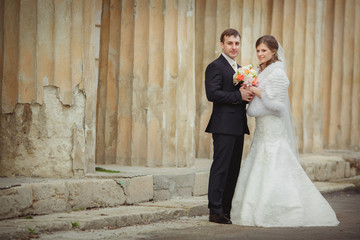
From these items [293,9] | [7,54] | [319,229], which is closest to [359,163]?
[293,9]

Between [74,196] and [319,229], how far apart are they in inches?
90.1

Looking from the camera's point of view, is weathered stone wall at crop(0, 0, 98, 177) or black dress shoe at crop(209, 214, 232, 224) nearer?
black dress shoe at crop(209, 214, 232, 224)

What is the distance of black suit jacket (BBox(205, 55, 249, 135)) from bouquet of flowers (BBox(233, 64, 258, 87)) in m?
0.11

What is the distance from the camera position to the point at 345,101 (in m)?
14.2

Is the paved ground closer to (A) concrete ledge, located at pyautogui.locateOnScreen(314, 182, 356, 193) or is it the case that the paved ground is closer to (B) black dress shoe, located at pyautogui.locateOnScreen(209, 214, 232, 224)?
(B) black dress shoe, located at pyautogui.locateOnScreen(209, 214, 232, 224)

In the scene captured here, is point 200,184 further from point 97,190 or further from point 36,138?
point 36,138

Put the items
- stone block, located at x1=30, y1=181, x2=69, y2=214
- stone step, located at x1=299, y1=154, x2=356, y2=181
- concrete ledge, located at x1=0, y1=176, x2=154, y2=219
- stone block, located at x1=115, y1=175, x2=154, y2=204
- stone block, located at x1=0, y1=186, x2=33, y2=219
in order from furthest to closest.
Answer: stone step, located at x1=299, y1=154, x2=356, y2=181, stone block, located at x1=115, y1=175, x2=154, y2=204, stone block, located at x1=30, y1=181, x2=69, y2=214, concrete ledge, located at x1=0, y1=176, x2=154, y2=219, stone block, located at x1=0, y1=186, x2=33, y2=219

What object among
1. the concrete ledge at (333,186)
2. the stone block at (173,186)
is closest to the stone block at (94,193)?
the stone block at (173,186)

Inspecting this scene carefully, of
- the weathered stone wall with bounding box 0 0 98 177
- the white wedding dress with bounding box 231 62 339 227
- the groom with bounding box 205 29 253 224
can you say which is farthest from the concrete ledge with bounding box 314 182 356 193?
the weathered stone wall with bounding box 0 0 98 177

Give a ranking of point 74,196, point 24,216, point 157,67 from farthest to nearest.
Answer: point 157,67
point 74,196
point 24,216

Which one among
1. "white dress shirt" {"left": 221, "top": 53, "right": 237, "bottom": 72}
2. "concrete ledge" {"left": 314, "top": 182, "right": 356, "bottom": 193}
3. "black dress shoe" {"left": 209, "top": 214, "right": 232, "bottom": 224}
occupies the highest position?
"white dress shirt" {"left": 221, "top": 53, "right": 237, "bottom": 72}

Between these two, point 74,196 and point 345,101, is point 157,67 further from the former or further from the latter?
point 345,101

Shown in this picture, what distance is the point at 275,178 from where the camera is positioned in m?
7.93

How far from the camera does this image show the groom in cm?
792
